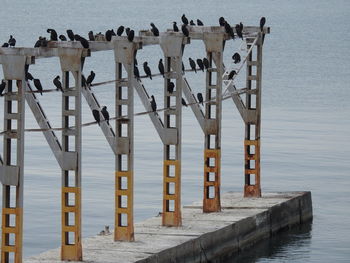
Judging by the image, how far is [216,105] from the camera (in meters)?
36.0

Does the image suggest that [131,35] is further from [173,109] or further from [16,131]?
[16,131]

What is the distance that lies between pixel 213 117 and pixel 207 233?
369cm

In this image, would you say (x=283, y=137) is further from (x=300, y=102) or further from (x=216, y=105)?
(x=216, y=105)

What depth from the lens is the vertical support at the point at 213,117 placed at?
35719mm

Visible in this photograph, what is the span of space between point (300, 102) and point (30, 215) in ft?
119

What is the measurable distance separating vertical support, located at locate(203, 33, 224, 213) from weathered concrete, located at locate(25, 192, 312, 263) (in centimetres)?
46

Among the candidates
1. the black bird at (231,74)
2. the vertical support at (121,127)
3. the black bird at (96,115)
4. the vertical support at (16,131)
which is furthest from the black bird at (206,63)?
the vertical support at (16,131)

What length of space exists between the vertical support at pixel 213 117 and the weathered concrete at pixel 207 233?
18.1 inches

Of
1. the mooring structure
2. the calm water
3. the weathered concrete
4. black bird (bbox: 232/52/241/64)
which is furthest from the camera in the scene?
the calm water

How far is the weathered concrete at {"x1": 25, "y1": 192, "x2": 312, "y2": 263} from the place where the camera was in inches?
1229

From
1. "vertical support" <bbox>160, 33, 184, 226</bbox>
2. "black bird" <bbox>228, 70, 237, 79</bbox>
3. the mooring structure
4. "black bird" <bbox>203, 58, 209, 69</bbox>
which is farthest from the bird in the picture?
"black bird" <bbox>228, 70, 237, 79</bbox>

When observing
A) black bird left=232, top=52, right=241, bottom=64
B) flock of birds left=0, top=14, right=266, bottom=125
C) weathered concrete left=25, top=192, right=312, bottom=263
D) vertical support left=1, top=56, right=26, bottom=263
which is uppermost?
black bird left=232, top=52, right=241, bottom=64

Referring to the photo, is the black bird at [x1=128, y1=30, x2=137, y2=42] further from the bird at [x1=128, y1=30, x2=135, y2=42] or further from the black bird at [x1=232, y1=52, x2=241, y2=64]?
the black bird at [x1=232, y1=52, x2=241, y2=64]

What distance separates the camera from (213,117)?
36594mm
